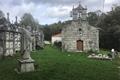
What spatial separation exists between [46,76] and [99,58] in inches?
512

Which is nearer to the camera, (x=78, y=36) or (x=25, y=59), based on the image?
(x=25, y=59)

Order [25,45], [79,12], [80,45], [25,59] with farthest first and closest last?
[79,12], [80,45], [25,45], [25,59]

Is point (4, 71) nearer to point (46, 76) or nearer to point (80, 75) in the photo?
point (46, 76)

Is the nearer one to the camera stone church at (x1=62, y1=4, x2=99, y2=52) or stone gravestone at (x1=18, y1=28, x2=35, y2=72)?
stone gravestone at (x1=18, y1=28, x2=35, y2=72)

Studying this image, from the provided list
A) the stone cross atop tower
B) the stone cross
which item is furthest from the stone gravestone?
the stone cross atop tower

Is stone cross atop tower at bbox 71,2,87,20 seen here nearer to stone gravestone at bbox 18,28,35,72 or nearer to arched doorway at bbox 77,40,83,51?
arched doorway at bbox 77,40,83,51

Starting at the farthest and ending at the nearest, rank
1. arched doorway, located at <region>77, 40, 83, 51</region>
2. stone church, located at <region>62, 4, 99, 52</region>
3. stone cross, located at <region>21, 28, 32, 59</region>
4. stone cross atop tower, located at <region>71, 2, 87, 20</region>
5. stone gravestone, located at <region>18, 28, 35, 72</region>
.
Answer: stone cross atop tower, located at <region>71, 2, 87, 20</region>
arched doorway, located at <region>77, 40, 83, 51</region>
stone church, located at <region>62, 4, 99, 52</region>
stone cross, located at <region>21, 28, 32, 59</region>
stone gravestone, located at <region>18, 28, 35, 72</region>

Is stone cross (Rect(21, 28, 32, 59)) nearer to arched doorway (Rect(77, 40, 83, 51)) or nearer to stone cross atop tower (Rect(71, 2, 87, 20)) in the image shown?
arched doorway (Rect(77, 40, 83, 51))

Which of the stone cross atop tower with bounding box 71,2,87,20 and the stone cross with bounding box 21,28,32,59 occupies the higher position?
the stone cross atop tower with bounding box 71,2,87,20

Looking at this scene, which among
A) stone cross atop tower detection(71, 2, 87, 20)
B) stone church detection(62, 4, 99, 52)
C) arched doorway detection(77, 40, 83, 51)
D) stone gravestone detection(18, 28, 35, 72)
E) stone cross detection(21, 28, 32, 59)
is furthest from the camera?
stone cross atop tower detection(71, 2, 87, 20)

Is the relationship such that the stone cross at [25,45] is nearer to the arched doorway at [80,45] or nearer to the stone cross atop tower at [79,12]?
the arched doorway at [80,45]

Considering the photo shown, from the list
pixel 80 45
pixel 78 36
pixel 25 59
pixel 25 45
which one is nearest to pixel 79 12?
pixel 78 36

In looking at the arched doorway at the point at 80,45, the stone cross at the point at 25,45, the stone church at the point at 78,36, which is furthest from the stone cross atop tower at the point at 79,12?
the stone cross at the point at 25,45

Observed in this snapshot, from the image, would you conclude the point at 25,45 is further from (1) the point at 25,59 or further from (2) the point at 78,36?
(2) the point at 78,36
